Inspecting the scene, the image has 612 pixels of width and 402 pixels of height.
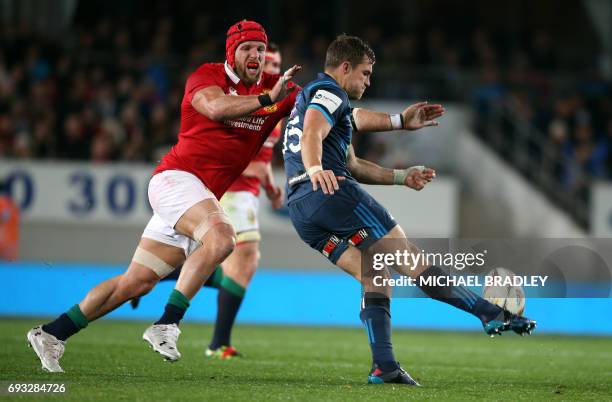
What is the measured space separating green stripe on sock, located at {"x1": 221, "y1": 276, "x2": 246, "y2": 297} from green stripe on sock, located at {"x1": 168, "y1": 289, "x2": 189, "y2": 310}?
233cm

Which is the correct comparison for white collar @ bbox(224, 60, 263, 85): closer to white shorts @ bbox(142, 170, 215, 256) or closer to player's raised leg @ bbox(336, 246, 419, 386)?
white shorts @ bbox(142, 170, 215, 256)

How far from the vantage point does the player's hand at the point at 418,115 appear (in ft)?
22.4

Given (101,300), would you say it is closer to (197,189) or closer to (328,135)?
(197,189)

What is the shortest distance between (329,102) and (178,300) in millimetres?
1564

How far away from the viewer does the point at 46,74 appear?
59.1 feet

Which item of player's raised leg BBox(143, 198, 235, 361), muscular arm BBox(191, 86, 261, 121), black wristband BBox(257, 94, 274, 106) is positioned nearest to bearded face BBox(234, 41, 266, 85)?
muscular arm BBox(191, 86, 261, 121)

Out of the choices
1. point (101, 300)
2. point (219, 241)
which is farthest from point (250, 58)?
point (101, 300)

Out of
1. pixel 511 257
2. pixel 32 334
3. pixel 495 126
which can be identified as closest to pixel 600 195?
pixel 495 126

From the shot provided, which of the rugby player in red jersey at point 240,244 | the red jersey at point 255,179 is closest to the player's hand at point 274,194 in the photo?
the rugby player in red jersey at point 240,244

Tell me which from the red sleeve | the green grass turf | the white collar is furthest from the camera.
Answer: the white collar

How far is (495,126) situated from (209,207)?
13.4 m

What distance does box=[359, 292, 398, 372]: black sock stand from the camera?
263 inches

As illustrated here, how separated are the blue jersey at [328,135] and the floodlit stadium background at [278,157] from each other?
743 centimetres

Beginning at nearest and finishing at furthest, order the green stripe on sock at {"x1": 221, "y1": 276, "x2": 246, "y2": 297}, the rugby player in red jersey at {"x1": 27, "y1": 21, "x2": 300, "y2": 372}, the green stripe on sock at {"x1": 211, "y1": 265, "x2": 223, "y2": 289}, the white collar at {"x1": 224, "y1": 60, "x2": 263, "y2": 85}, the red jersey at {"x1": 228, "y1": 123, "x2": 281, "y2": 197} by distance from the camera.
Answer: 1. the rugby player in red jersey at {"x1": 27, "y1": 21, "x2": 300, "y2": 372}
2. the white collar at {"x1": 224, "y1": 60, "x2": 263, "y2": 85}
3. the green stripe on sock at {"x1": 221, "y1": 276, "x2": 246, "y2": 297}
4. the red jersey at {"x1": 228, "y1": 123, "x2": 281, "y2": 197}
5. the green stripe on sock at {"x1": 211, "y1": 265, "x2": 223, "y2": 289}
